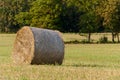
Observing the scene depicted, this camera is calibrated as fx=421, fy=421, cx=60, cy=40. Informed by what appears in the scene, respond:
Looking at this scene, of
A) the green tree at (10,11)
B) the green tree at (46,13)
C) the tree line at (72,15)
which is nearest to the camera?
the green tree at (46,13)

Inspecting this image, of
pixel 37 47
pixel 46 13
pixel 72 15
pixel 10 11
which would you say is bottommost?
pixel 10 11

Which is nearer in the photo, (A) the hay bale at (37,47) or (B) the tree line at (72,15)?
(A) the hay bale at (37,47)

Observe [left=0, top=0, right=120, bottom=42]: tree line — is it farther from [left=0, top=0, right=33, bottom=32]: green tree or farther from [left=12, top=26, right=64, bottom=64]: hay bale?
[left=12, top=26, right=64, bottom=64]: hay bale

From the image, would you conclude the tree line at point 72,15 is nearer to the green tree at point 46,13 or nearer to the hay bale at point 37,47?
the green tree at point 46,13

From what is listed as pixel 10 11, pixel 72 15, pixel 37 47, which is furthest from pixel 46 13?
pixel 37 47

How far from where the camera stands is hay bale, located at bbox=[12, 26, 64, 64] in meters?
17.6

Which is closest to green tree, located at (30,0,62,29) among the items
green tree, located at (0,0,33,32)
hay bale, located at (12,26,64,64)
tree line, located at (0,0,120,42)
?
tree line, located at (0,0,120,42)

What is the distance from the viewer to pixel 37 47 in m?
17.6

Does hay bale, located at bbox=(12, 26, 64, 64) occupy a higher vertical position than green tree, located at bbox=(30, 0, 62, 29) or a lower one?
higher

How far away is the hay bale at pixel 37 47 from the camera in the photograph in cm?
1759

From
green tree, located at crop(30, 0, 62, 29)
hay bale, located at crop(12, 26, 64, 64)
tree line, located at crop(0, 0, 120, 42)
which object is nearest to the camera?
hay bale, located at crop(12, 26, 64, 64)

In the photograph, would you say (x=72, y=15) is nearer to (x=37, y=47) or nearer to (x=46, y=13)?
(x=46, y=13)

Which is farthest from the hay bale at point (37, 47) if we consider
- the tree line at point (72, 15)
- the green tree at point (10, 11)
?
the green tree at point (10, 11)

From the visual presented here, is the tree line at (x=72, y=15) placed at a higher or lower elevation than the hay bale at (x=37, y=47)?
lower
